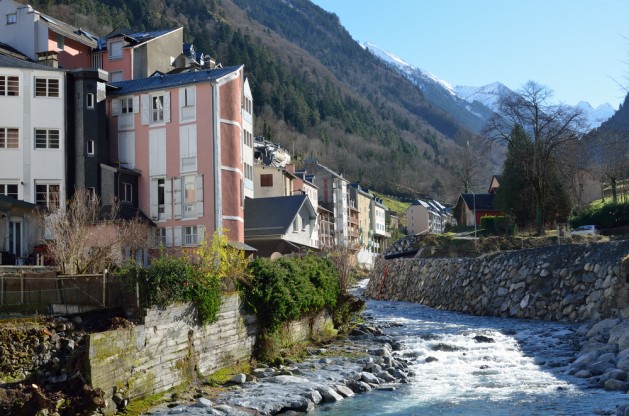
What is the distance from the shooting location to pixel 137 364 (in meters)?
19.1

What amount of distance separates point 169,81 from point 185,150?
4.93 m

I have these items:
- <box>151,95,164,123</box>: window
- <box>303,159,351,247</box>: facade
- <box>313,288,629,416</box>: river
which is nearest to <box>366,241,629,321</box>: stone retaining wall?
<box>313,288,629,416</box>: river

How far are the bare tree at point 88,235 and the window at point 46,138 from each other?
4.36 meters

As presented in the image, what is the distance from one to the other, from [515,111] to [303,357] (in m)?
40.4

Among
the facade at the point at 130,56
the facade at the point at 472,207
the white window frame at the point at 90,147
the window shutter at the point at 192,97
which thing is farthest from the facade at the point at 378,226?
the white window frame at the point at 90,147

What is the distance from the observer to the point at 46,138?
43.3 m

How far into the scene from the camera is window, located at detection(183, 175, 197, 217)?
44750 millimetres

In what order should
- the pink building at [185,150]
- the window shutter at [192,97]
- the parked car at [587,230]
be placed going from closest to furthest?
the pink building at [185,150] < the window shutter at [192,97] < the parked car at [587,230]

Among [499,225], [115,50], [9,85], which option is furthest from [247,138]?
[499,225]

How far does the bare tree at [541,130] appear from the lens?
57906mm

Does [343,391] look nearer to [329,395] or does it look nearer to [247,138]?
[329,395]

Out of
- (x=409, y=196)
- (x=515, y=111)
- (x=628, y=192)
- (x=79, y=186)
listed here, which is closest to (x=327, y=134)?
(x=409, y=196)

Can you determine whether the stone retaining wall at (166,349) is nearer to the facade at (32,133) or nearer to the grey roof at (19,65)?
the facade at (32,133)

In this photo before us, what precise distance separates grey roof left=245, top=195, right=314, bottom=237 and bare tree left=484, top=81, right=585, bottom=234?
20113mm
